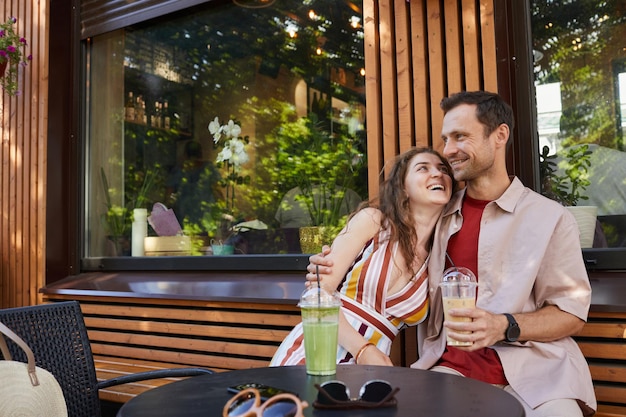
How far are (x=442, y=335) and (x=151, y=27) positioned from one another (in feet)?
11.7

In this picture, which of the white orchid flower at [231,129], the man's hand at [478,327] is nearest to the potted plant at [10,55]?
the white orchid flower at [231,129]

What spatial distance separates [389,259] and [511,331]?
0.54 metres

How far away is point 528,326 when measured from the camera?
210cm

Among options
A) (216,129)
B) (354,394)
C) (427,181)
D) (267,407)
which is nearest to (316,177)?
(216,129)

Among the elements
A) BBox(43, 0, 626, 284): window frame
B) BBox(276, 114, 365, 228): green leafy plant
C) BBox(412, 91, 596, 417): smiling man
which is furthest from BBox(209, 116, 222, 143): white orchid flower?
BBox(412, 91, 596, 417): smiling man

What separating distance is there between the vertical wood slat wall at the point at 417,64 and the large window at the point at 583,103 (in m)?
0.39

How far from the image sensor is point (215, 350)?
3.75 m

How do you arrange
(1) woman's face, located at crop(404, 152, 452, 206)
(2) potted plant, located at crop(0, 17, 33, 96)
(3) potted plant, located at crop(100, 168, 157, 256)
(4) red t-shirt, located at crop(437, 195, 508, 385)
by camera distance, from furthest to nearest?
(3) potted plant, located at crop(100, 168, 157, 256) → (2) potted plant, located at crop(0, 17, 33, 96) → (1) woman's face, located at crop(404, 152, 452, 206) → (4) red t-shirt, located at crop(437, 195, 508, 385)

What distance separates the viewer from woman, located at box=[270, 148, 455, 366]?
7.85ft

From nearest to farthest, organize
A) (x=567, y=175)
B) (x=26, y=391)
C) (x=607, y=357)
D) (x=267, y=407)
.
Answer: (x=267, y=407) < (x=26, y=391) < (x=607, y=357) < (x=567, y=175)

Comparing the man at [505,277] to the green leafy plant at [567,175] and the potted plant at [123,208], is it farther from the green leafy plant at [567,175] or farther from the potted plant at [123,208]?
the potted plant at [123,208]

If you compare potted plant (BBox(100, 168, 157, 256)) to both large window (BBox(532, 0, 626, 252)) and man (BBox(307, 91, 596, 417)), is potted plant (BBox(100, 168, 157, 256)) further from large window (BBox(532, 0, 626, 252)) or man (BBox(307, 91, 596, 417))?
large window (BBox(532, 0, 626, 252))

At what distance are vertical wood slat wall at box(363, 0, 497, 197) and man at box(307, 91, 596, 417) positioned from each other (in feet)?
1.87

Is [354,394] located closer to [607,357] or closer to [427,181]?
[427,181]
